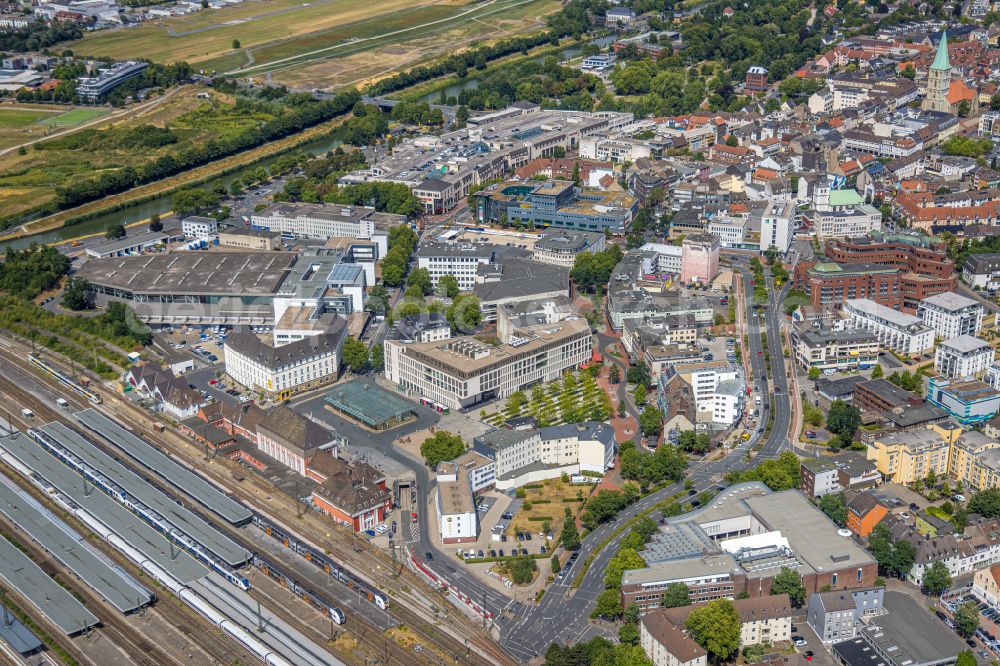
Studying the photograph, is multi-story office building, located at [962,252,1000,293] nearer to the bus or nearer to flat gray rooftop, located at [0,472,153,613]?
the bus

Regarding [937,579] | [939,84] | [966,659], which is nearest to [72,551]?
[937,579]

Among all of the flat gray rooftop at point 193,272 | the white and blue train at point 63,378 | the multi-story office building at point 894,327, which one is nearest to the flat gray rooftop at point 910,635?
the multi-story office building at point 894,327

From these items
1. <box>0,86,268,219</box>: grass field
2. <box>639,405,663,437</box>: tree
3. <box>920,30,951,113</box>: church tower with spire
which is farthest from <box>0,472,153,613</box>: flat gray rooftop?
<box>920,30,951,113</box>: church tower with spire

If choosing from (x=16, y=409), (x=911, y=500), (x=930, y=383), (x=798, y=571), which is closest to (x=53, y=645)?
(x=16, y=409)

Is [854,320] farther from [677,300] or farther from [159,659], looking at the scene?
[159,659]

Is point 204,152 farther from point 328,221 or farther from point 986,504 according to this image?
point 986,504

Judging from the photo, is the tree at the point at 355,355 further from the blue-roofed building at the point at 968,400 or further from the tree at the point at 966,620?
the tree at the point at 966,620
